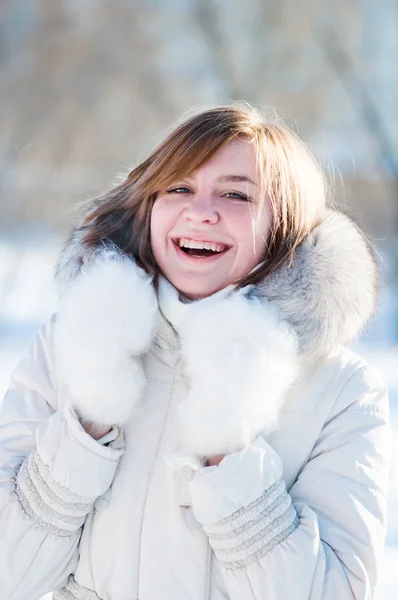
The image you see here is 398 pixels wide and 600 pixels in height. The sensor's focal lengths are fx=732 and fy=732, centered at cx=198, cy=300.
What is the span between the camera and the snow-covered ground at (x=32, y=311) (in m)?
3.49

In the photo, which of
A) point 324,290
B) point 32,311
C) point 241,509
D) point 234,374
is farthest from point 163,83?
point 241,509

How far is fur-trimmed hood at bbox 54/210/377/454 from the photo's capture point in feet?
3.54

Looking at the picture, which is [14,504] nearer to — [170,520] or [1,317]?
[170,520]

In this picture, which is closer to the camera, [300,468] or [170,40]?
[300,468]

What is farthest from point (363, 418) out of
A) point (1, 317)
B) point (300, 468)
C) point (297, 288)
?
point (1, 317)

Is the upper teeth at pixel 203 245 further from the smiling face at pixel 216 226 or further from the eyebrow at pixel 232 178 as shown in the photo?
the eyebrow at pixel 232 178

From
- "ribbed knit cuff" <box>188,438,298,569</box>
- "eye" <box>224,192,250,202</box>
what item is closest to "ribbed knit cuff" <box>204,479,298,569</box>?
"ribbed knit cuff" <box>188,438,298,569</box>

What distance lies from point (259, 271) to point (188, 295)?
0.13 metres

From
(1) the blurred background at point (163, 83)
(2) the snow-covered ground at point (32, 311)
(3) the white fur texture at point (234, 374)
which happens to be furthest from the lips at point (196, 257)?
(1) the blurred background at point (163, 83)

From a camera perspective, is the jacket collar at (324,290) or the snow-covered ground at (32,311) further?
the snow-covered ground at (32,311)

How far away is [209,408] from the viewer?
3.53ft

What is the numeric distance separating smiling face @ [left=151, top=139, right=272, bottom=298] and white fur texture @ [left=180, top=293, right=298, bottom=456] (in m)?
0.10

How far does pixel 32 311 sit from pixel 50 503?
11.1ft

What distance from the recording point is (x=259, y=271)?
3.99 feet
